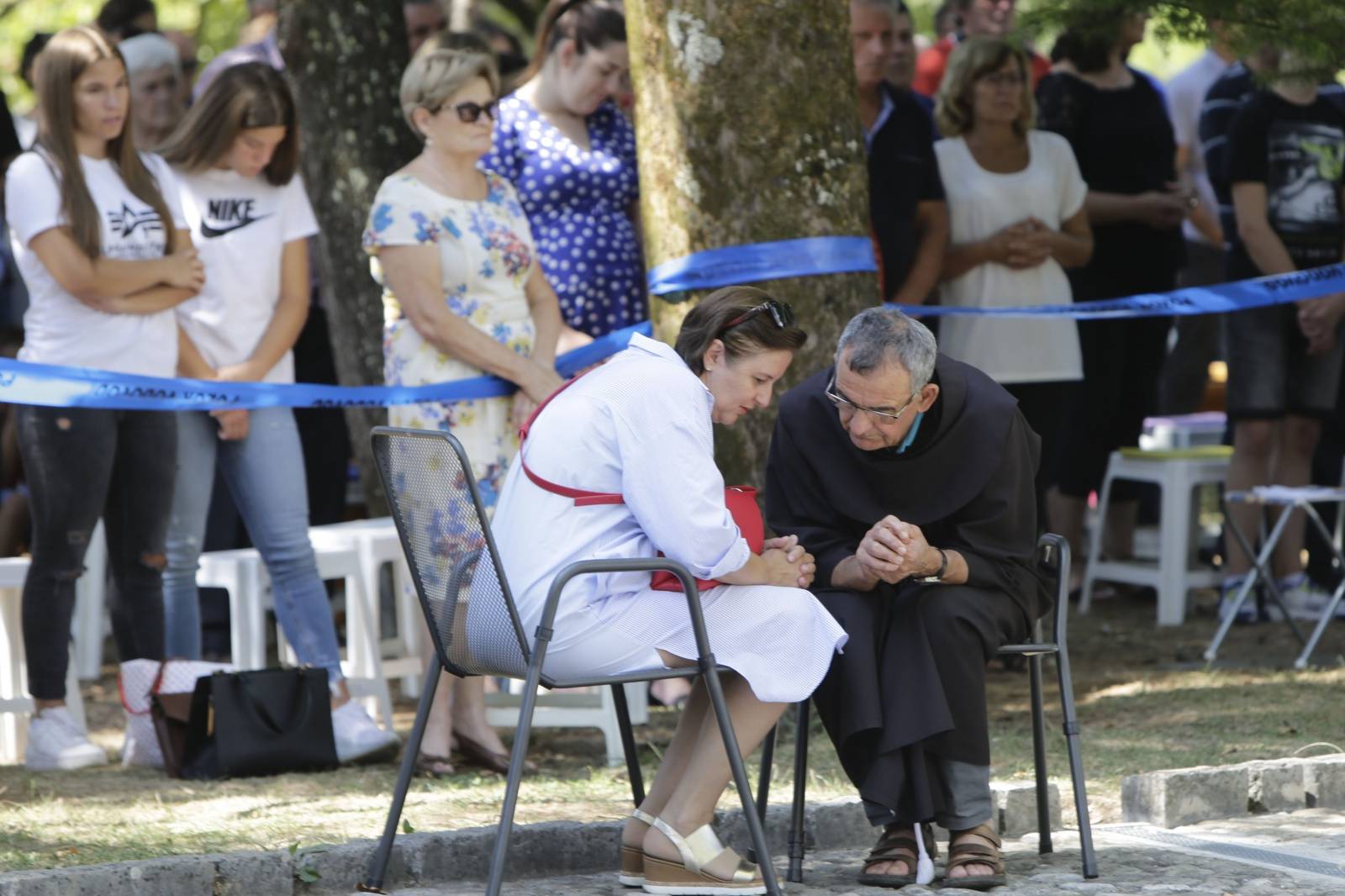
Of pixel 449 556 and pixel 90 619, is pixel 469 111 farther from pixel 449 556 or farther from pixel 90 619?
pixel 90 619

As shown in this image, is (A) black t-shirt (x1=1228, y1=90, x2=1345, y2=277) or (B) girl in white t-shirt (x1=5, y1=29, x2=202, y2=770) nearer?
(B) girl in white t-shirt (x1=5, y1=29, x2=202, y2=770)

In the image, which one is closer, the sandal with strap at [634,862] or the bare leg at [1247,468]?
the sandal with strap at [634,862]

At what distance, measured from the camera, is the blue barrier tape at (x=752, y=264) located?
634 cm

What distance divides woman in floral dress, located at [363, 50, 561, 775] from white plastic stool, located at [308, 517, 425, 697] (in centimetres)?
101

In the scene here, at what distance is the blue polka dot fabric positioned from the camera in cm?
692

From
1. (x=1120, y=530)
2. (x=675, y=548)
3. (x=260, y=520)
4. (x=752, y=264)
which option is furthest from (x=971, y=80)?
(x=675, y=548)

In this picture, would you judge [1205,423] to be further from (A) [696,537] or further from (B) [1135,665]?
(A) [696,537]

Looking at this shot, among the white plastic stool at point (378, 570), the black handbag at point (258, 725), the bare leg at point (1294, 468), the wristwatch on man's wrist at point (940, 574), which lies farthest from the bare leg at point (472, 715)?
the bare leg at point (1294, 468)

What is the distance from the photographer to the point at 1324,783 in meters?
5.53

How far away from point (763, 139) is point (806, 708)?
7.14 ft

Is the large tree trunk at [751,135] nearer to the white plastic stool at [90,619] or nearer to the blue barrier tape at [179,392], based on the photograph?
the blue barrier tape at [179,392]

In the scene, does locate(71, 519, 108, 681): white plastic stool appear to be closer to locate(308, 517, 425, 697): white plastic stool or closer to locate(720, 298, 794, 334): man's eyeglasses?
locate(308, 517, 425, 697): white plastic stool

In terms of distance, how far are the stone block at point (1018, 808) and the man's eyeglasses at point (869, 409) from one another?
3.94 feet

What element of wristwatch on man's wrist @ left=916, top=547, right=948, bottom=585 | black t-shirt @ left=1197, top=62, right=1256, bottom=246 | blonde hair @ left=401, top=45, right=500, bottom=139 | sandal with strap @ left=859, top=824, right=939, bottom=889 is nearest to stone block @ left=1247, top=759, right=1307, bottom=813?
sandal with strap @ left=859, top=824, right=939, bottom=889
